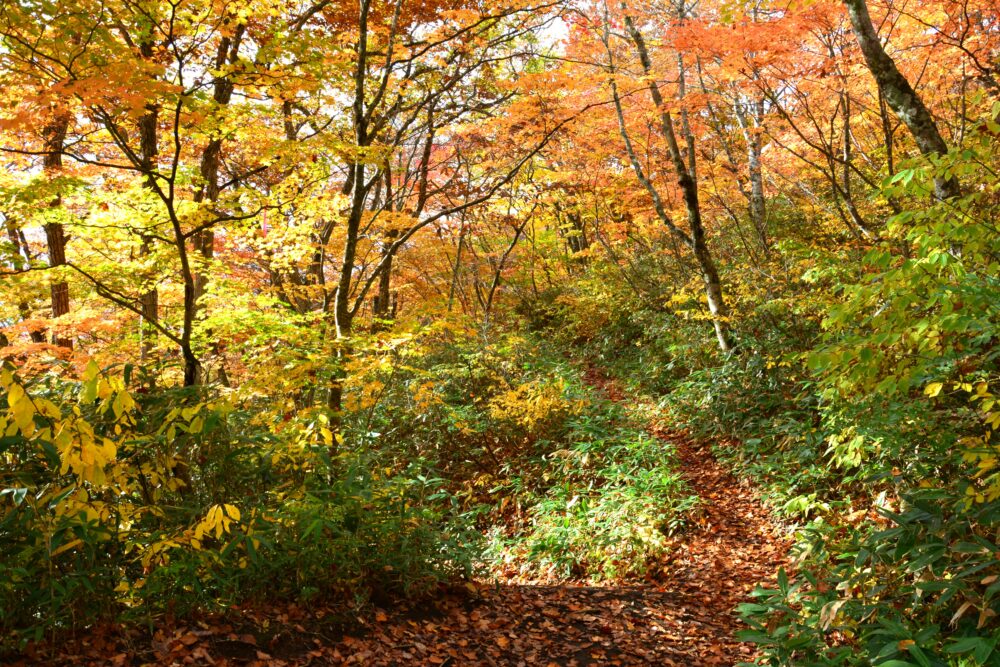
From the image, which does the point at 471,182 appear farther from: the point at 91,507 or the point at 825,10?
the point at 91,507

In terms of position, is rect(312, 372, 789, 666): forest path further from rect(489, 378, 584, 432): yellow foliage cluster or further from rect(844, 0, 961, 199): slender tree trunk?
rect(844, 0, 961, 199): slender tree trunk

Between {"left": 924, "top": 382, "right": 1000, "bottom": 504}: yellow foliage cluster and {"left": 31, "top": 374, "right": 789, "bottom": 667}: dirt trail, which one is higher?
{"left": 924, "top": 382, "right": 1000, "bottom": 504}: yellow foliage cluster

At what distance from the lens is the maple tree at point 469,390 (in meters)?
2.87

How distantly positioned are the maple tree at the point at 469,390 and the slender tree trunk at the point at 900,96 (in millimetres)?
27

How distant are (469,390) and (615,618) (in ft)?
20.6

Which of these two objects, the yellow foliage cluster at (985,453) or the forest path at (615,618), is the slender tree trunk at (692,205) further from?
the yellow foliage cluster at (985,453)

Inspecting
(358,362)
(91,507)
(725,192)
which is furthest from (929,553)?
(725,192)

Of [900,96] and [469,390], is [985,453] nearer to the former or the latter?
[900,96]

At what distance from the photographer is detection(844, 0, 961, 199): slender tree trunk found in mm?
5195

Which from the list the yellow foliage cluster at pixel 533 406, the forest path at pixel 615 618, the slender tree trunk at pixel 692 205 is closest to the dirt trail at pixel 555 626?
the forest path at pixel 615 618

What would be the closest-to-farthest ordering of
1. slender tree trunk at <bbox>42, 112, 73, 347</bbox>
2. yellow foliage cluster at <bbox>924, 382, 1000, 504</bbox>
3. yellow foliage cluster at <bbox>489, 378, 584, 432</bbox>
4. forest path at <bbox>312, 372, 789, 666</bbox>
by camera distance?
1. yellow foliage cluster at <bbox>924, 382, 1000, 504</bbox>
2. forest path at <bbox>312, 372, 789, 666</bbox>
3. slender tree trunk at <bbox>42, 112, 73, 347</bbox>
4. yellow foliage cluster at <bbox>489, 378, 584, 432</bbox>

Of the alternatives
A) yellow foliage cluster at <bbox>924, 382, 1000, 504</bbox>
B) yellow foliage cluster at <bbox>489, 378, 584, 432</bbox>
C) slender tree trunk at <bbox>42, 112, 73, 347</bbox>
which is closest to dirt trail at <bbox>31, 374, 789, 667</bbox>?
yellow foliage cluster at <bbox>924, 382, 1000, 504</bbox>

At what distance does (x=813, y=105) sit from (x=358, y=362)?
998 cm

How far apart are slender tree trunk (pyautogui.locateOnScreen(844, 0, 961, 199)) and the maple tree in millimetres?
27
